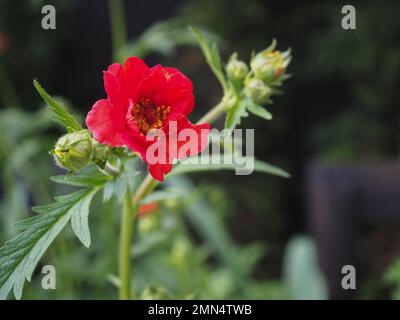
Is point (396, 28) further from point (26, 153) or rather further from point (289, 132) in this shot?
point (26, 153)

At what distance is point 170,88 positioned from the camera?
645mm

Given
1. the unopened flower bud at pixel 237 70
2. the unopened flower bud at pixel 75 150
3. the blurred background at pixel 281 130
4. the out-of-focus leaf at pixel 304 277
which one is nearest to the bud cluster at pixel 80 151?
the unopened flower bud at pixel 75 150

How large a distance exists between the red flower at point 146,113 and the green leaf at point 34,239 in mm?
95

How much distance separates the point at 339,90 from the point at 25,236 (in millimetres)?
2590

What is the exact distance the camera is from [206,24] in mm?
2773

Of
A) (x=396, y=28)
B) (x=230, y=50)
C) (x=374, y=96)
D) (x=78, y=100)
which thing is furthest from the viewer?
(x=78, y=100)

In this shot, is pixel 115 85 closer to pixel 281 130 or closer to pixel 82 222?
pixel 82 222

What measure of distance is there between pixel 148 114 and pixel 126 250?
0.16 meters

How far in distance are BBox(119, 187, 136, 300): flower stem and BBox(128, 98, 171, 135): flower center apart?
86mm

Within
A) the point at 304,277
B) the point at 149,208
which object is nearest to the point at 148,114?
the point at 149,208

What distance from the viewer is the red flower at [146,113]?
0.58 metres

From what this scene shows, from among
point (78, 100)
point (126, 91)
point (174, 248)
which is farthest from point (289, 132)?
point (126, 91)

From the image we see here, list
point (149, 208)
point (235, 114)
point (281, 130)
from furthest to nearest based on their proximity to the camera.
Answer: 1. point (281, 130)
2. point (149, 208)
3. point (235, 114)

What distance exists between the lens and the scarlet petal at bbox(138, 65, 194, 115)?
637 mm
